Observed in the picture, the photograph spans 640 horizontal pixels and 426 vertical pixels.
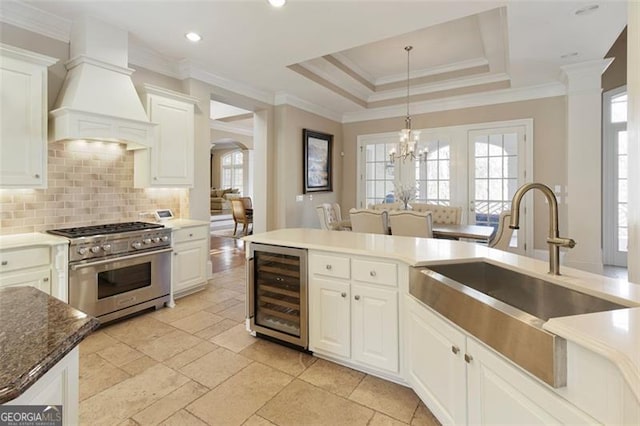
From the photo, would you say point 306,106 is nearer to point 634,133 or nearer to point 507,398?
point 634,133

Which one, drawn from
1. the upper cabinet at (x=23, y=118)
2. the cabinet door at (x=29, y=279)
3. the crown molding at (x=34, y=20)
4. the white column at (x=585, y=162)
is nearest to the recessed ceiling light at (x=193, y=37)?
the crown molding at (x=34, y=20)

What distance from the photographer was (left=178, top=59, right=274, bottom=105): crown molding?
420 cm

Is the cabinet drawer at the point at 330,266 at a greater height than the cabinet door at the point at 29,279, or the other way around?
the cabinet drawer at the point at 330,266

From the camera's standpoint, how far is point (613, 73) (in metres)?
5.10

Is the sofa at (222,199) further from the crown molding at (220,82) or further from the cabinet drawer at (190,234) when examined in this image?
the cabinet drawer at (190,234)

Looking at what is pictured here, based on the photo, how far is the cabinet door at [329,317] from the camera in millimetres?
2221

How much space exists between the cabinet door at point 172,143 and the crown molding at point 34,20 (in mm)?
958

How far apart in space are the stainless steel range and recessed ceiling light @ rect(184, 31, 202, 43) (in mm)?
2135

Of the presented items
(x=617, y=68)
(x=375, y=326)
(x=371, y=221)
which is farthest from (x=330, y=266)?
(x=617, y=68)

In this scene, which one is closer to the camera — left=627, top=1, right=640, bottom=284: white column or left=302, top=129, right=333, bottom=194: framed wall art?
left=627, top=1, right=640, bottom=284: white column

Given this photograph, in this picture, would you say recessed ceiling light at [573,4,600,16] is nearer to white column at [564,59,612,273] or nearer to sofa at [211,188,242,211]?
white column at [564,59,612,273]

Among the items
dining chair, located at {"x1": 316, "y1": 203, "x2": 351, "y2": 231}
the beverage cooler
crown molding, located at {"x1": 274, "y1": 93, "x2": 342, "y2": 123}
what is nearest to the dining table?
dining chair, located at {"x1": 316, "y1": 203, "x2": 351, "y2": 231}

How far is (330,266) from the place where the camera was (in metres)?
2.26

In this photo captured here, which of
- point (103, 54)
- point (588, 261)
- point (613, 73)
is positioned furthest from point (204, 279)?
point (613, 73)
